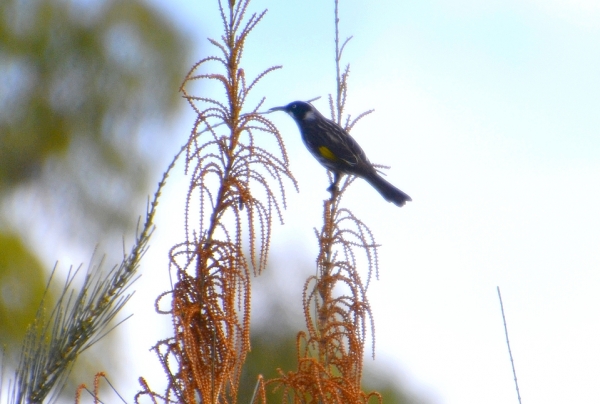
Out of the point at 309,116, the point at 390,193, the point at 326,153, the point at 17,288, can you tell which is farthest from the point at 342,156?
the point at 17,288

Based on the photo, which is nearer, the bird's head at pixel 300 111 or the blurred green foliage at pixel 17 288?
the bird's head at pixel 300 111

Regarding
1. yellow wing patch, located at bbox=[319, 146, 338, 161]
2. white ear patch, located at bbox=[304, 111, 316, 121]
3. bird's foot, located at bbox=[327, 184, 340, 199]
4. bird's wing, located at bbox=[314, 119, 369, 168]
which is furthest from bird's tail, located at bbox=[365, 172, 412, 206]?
bird's foot, located at bbox=[327, 184, 340, 199]

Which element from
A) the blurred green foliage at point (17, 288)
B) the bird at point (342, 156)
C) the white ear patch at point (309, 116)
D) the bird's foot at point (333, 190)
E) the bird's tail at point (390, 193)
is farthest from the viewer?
the blurred green foliage at point (17, 288)

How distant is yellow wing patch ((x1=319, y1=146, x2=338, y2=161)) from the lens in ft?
14.4

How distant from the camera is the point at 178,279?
5.50 ft

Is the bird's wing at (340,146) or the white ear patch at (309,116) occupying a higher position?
the white ear patch at (309,116)

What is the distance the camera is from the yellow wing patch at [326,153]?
439 cm

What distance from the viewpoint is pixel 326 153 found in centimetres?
449

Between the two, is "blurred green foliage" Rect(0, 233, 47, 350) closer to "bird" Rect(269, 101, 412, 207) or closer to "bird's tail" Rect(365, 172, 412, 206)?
"bird" Rect(269, 101, 412, 207)

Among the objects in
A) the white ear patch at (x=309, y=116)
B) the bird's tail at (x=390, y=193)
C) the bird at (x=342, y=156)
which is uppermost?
the white ear patch at (x=309, y=116)

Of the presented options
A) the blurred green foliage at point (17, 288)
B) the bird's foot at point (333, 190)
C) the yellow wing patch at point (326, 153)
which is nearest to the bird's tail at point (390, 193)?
the yellow wing patch at point (326, 153)

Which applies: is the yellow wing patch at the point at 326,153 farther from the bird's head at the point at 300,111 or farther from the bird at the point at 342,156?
the bird's head at the point at 300,111

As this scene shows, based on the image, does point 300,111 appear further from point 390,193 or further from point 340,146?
point 390,193

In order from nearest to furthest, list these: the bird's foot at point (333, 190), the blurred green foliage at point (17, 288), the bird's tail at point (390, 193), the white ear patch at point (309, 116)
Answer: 1. the bird's foot at point (333, 190)
2. the bird's tail at point (390, 193)
3. the white ear patch at point (309, 116)
4. the blurred green foliage at point (17, 288)
